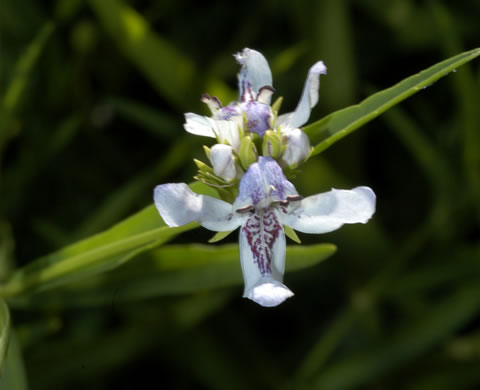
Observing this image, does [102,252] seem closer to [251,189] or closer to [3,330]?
[3,330]

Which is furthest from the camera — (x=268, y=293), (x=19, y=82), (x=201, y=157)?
(x=201, y=157)

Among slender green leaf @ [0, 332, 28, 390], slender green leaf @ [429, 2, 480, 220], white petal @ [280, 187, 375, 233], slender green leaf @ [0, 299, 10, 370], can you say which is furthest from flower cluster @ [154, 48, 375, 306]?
slender green leaf @ [429, 2, 480, 220]

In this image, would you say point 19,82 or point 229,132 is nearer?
point 229,132

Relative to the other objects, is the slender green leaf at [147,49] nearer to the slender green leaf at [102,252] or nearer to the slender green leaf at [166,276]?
the slender green leaf at [166,276]

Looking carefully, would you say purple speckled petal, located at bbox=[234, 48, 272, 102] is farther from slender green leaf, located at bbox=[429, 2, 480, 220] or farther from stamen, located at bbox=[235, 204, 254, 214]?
slender green leaf, located at bbox=[429, 2, 480, 220]

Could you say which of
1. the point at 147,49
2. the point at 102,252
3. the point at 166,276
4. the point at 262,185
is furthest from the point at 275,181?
the point at 147,49

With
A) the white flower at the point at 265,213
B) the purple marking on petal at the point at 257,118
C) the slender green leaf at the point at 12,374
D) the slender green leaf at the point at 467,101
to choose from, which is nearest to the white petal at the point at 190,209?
the white flower at the point at 265,213

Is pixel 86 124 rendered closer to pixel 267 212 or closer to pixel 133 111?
pixel 133 111

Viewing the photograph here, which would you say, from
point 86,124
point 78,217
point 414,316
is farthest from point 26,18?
point 414,316
